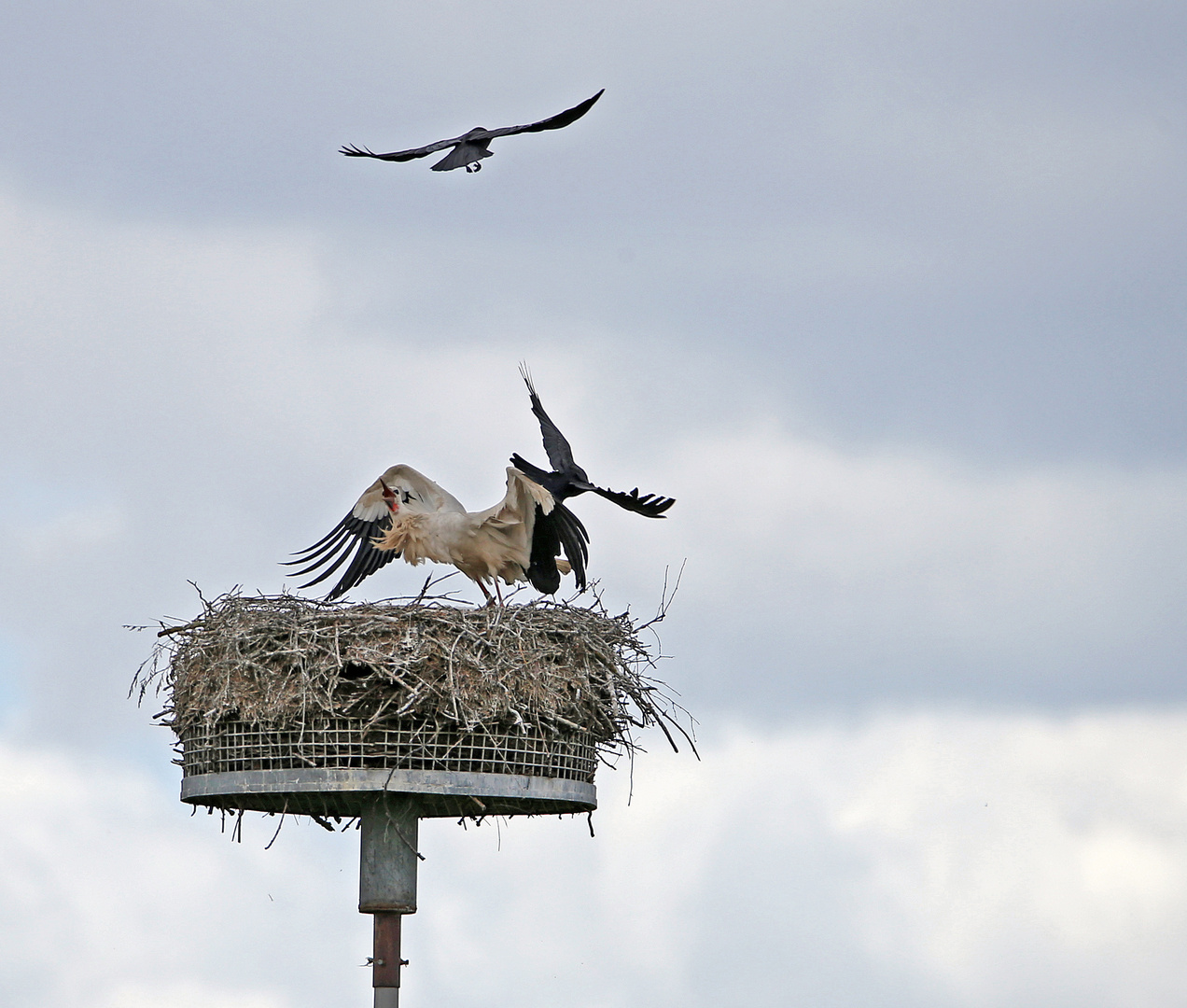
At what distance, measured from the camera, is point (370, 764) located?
11.2 meters

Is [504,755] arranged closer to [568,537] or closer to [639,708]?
[639,708]

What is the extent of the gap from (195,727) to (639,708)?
2.96 m

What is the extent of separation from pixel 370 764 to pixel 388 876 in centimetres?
103

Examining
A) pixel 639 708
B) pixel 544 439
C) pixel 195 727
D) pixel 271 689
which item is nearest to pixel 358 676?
pixel 271 689

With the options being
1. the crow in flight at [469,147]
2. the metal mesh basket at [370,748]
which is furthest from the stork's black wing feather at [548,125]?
the metal mesh basket at [370,748]

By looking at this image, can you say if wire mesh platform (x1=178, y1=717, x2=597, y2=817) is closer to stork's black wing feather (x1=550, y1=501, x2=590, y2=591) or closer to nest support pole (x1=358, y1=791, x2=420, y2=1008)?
nest support pole (x1=358, y1=791, x2=420, y2=1008)

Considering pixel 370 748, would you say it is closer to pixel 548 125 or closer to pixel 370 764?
pixel 370 764

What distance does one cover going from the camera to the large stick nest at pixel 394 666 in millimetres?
11094

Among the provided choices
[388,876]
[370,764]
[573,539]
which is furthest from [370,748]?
[573,539]

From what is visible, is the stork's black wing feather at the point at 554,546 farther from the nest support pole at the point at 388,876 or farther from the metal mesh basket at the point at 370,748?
the nest support pole at the point at 388,876

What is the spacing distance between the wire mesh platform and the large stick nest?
0.32 ft

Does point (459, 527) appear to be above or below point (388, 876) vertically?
above

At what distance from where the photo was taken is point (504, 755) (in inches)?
449

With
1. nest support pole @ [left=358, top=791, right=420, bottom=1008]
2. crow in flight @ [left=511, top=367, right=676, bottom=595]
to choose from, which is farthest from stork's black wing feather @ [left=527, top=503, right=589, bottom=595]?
nest support pole @ [left=358, top=791, right=420, bottom=1008]
